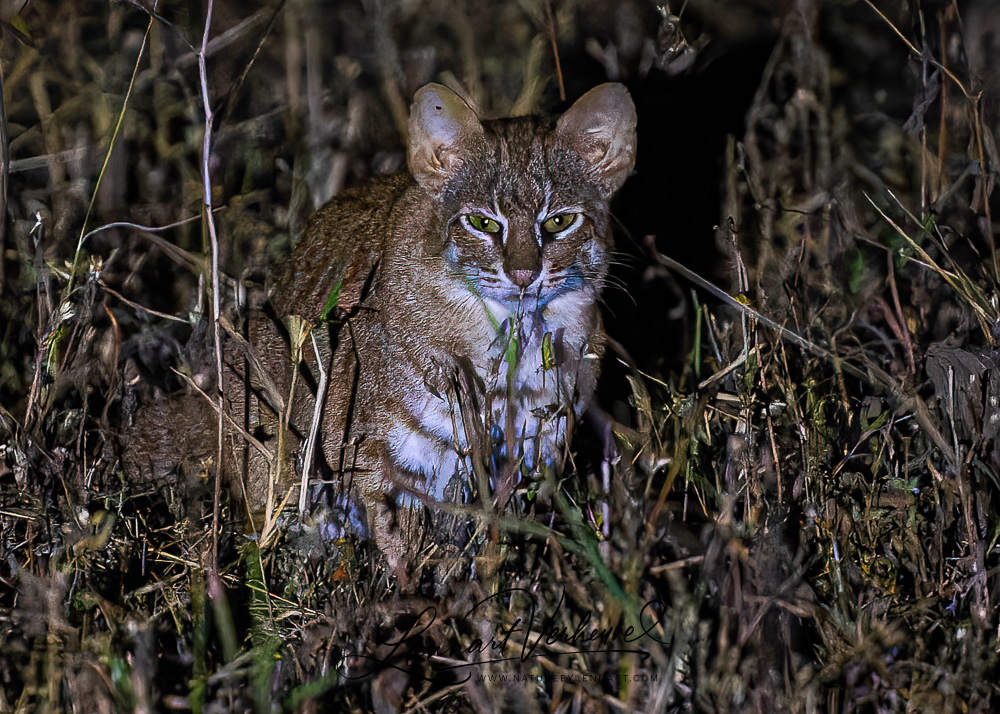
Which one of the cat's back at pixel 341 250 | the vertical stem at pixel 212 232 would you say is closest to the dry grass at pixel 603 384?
the vertical stem at pixel 212 232

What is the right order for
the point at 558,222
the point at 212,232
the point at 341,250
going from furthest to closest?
the point at 341,250 → the point at 558,222 → the point at 212,232

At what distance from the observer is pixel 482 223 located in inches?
143

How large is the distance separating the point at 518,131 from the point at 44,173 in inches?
103

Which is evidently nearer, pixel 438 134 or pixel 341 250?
pixel 438 134

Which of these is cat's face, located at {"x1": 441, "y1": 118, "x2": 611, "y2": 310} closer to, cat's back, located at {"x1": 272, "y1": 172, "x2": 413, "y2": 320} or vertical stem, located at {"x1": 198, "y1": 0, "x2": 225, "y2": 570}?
cat's back, located at {"x1": 272, "y1": 172, "x2": 413, "y2": 320}

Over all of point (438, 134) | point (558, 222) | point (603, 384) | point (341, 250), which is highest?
point (438, 134)

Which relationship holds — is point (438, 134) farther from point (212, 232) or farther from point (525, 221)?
point (212, 232)

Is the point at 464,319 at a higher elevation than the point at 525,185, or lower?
lower

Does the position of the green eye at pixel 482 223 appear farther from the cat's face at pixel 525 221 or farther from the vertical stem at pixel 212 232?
the vertical stem at pixel 212 232

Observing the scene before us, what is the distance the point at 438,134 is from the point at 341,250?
2.48 feet

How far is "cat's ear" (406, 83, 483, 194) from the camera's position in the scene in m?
3.63

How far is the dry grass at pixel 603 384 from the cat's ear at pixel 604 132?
304mm

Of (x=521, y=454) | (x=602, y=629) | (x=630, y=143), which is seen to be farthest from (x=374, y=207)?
(x=602, y=629)

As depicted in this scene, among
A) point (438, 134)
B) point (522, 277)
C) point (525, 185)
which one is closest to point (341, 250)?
point (438, 134)
